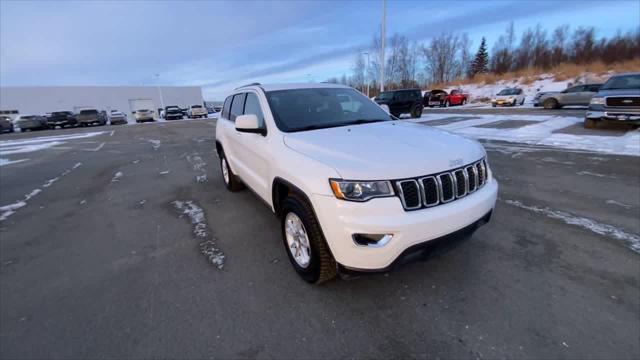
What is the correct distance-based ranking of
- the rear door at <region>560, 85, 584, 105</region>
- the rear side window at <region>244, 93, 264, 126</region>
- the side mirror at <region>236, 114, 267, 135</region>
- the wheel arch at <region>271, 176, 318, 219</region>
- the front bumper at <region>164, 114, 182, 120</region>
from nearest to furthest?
1. the wheel arch at <region>271, 176, 318, 219</region>
2. the side mirror at <region>236, 114, 267, 135</region>
3. the rear side window at <region>244, 93, 264, 126</region>
4. the rear door at <region>560, 85, 584, 105</region>
5. the front bumper at <region>164, 114, 182, 120</region>

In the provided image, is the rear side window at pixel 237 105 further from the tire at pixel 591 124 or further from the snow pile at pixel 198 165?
the tire at pixel 591 124

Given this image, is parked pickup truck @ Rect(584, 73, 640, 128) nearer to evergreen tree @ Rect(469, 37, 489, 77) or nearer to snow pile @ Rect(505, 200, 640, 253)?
snow pile @ Rect(505, 200, 640, 253)

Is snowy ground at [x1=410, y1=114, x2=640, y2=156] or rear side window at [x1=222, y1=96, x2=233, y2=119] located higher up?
rear side window at [x1=222, y1=96, x2=233, y2=119]

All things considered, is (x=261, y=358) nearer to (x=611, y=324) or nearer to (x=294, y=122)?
(x=294, y=122)

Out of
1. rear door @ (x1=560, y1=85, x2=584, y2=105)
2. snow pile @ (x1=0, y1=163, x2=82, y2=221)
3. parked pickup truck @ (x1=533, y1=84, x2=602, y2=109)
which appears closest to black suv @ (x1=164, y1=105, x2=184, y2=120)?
snow pile @ (x1=0, y1=163, x2=82, y2=221)

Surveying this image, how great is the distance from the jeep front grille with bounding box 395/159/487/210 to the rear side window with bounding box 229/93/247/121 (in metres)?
3.08

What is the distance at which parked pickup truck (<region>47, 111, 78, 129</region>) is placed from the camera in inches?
1230

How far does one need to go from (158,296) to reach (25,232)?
304 cm

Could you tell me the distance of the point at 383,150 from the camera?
2471mm

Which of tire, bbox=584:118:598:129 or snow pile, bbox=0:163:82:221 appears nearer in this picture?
snow pile, bbox=0:163:82:221

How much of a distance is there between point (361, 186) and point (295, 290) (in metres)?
1.15

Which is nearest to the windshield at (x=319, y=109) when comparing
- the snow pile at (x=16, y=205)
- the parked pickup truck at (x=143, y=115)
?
the snow pile at (x=16, y=205)

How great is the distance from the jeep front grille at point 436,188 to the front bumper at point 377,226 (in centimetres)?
6

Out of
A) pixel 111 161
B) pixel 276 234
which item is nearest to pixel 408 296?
pixel 276 234
